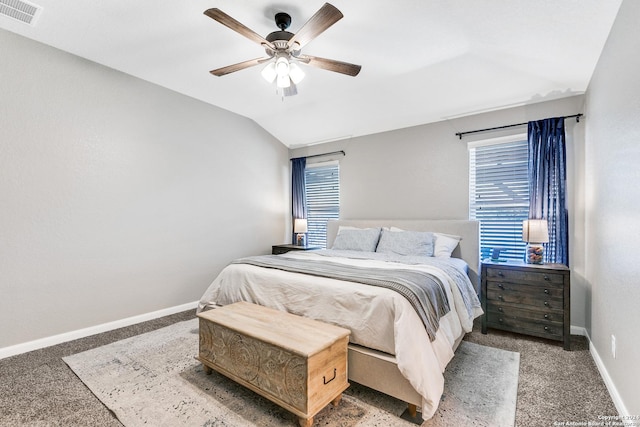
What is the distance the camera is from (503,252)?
3.52 meters

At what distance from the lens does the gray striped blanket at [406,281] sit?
1.97m

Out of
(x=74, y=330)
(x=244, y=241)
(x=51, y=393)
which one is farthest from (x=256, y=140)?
(x=51, y=393)

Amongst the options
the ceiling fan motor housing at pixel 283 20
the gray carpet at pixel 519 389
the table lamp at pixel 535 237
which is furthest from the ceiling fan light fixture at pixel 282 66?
the table lamp at pixel 535 237

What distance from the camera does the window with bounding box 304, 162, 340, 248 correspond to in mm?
5035

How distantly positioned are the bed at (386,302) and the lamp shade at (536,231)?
53 cm

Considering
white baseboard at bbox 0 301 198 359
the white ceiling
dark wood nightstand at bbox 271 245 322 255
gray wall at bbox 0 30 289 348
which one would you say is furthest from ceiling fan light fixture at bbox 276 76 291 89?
white baseboard at bbox 0 301 198 359

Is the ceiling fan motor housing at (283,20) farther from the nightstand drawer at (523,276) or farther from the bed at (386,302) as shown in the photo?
the nightstand drawer at (523,276)

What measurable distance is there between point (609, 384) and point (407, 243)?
194 centimetres

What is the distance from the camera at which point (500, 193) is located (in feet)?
11.7

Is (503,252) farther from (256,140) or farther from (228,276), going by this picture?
(256,140)

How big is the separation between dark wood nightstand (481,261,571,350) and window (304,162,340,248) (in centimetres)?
250

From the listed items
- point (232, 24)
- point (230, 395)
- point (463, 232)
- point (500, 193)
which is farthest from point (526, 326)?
point (232, 24)

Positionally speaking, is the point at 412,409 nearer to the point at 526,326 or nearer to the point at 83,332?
the point at 526,326

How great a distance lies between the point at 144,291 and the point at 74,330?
0.71m
